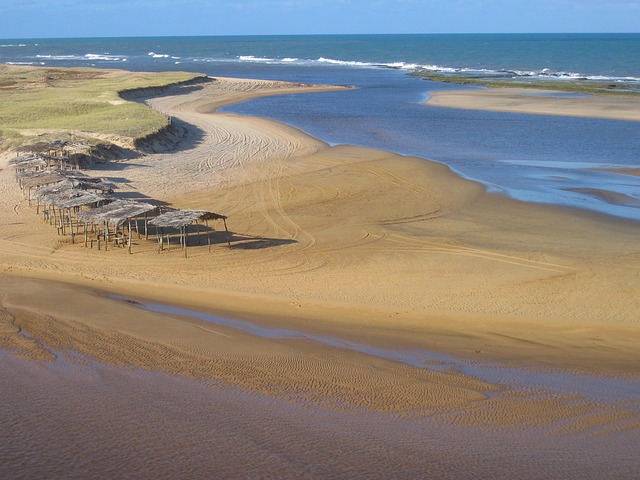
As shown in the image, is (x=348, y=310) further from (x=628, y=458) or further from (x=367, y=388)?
(x=628, y=458)

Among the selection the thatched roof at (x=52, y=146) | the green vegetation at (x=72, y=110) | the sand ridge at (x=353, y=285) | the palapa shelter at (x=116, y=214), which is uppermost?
the green vegetation at (x=72, y=110)

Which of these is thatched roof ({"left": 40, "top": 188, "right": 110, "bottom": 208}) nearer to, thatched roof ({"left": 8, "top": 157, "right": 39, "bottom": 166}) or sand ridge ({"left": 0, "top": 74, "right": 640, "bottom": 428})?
sand ridge ({"left": 0, "top": 74, "right": 640, "bottom": 428})

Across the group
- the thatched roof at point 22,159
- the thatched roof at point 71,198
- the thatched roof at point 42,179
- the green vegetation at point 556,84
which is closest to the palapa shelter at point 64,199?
the thatched roof at point 71,198

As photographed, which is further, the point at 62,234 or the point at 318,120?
the point at 318,120

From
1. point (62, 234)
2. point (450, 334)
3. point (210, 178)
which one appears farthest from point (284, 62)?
point (450, 334)

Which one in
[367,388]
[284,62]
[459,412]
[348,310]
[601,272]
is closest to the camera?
[459,412]

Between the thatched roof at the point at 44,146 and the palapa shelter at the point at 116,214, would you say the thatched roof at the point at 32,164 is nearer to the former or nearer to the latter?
the thatched roof at the point at 44,146

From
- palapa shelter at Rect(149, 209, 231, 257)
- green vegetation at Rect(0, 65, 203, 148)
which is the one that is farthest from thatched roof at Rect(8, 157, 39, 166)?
palapa shelter at Rect(149, 209, 231, 257)
